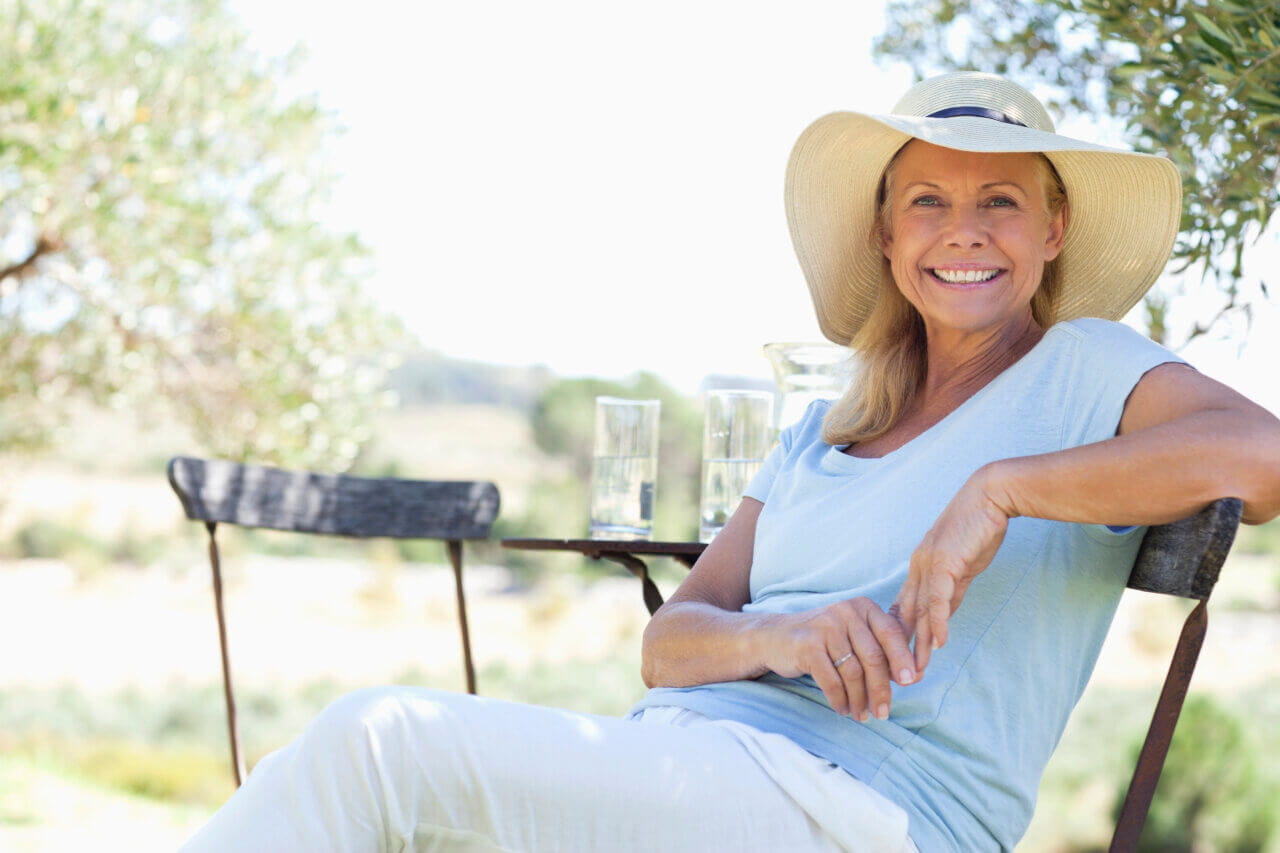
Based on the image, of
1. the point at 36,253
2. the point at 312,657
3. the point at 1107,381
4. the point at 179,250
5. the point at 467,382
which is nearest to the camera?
the point at 1107,381

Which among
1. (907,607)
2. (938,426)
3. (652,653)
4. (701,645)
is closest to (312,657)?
(652,653)

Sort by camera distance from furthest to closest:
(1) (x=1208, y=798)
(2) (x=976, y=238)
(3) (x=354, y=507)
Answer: (1) (x=1208, y=798) < (3) (x=354, y=507) < (2) (x=976, y=238)

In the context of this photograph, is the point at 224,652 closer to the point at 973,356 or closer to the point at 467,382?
the point at 973,356

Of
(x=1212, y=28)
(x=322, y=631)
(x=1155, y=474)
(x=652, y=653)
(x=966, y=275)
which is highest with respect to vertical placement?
(x=1212, y=28)

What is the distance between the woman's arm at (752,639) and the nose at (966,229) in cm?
49

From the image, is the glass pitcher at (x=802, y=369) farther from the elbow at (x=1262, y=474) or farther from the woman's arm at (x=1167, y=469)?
the elbow at (x=1262, y=474)

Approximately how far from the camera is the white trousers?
1252mm

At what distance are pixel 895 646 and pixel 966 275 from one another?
0.64 metres

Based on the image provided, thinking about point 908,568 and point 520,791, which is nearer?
point 520,791

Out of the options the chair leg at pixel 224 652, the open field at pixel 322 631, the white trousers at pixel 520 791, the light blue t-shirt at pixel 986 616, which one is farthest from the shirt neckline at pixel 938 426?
the open field at pixel 322 631

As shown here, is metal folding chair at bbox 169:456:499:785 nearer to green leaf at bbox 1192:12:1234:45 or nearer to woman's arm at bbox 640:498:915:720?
woman's arm at bbox 640:498:915:720

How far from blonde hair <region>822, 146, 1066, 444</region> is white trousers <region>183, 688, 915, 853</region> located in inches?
24.8

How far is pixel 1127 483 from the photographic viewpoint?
1361 millimetres

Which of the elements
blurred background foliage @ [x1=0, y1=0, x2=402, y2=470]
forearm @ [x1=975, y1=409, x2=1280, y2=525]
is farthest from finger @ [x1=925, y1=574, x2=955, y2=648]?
blurred background foliage @ [x1=0, y1=0, x2=402, y2=470]
